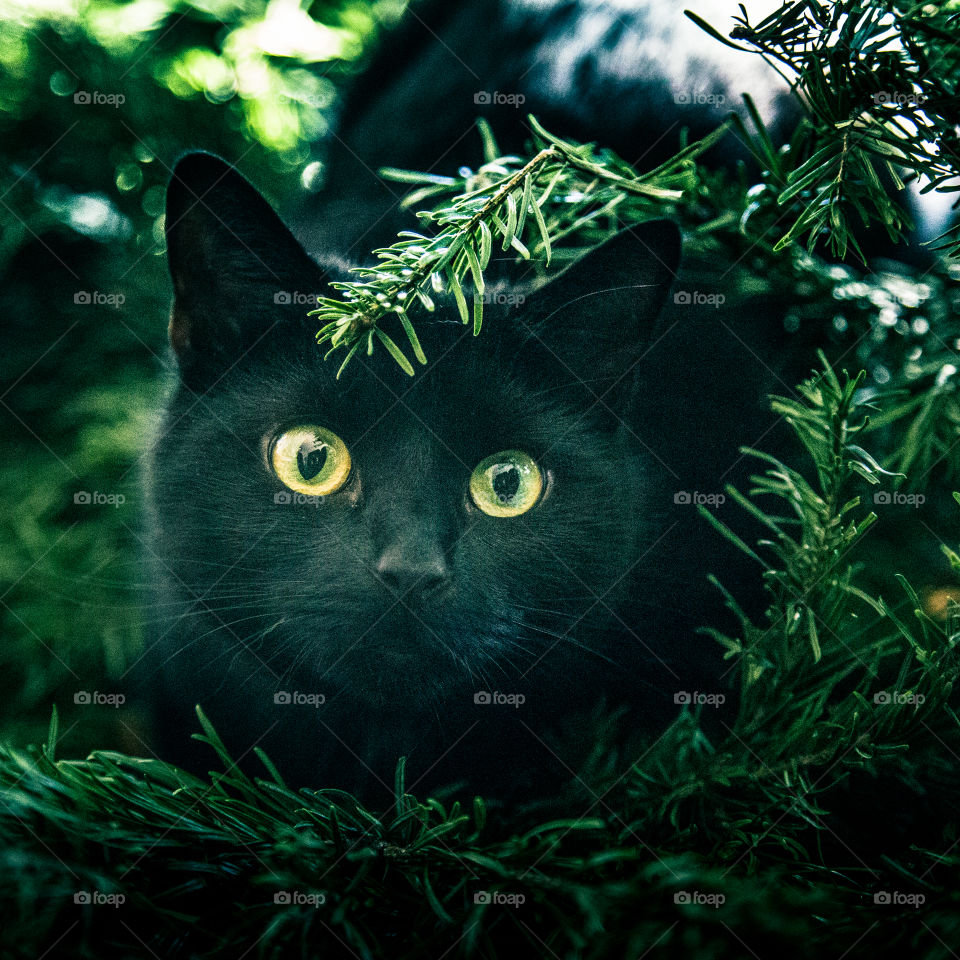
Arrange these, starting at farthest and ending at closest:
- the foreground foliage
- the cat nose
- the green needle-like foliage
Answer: the cat nose
the green needle-like foliage
the foreground foliage

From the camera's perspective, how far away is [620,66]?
0.96 metres

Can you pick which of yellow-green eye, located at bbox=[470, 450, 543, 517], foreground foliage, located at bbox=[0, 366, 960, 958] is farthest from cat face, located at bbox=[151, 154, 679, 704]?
foreground foliage, located at bbox=[0, 366, 960, 958]

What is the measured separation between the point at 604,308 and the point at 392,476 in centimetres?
29

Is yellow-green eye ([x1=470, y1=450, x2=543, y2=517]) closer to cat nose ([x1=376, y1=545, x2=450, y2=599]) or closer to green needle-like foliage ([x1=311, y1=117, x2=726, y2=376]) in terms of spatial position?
cat nose ([x1=376, y1=545, x2=450, y2=599])

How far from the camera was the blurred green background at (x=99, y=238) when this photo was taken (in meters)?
0.80

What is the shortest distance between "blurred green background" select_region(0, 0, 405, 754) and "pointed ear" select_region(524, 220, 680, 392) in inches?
14.2

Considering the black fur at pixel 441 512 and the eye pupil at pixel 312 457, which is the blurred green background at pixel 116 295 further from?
the eye pupil at pixel 312 457

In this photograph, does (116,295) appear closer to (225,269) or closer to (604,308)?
(225,269)

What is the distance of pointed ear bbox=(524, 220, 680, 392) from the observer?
2.49 ft

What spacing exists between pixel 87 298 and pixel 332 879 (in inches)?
28.1

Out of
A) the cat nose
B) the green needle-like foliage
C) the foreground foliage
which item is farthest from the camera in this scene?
the cat nose

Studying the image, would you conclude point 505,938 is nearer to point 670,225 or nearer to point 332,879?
point 332,879

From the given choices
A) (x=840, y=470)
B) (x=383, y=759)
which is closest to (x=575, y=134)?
(x=840, y=470)

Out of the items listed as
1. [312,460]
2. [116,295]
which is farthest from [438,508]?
[116,295]
